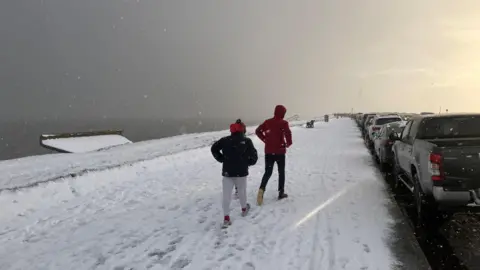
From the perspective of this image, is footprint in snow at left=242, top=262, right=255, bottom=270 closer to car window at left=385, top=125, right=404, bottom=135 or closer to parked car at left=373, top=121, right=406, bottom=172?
parked car at left=373, top=121, right=406, bottom=172

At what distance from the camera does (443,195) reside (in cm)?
599

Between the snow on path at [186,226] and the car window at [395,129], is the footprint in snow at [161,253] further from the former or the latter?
the car window at [395,129]

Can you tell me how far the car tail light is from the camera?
5965mm

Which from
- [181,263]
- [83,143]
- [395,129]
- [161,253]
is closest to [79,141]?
[83,143]

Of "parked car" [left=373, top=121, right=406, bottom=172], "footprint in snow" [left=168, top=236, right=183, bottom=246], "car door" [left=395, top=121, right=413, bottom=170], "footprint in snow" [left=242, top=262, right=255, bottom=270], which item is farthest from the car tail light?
"parked car" [left=373, top=121, right=406, bottom=172]

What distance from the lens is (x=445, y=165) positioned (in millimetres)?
5918

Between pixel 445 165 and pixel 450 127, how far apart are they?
282 centimetres

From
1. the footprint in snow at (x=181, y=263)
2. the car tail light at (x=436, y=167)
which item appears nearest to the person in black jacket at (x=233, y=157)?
the footprint in snow at (x=181, y=263)

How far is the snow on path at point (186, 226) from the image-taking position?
5.51 m

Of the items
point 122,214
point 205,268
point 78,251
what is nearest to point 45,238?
point 78,251

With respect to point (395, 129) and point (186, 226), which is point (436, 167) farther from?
point (395, 129)

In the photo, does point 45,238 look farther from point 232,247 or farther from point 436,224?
point 436,224

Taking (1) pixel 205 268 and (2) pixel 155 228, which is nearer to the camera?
(1) pixel 205 268

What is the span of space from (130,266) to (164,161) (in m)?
9.86
